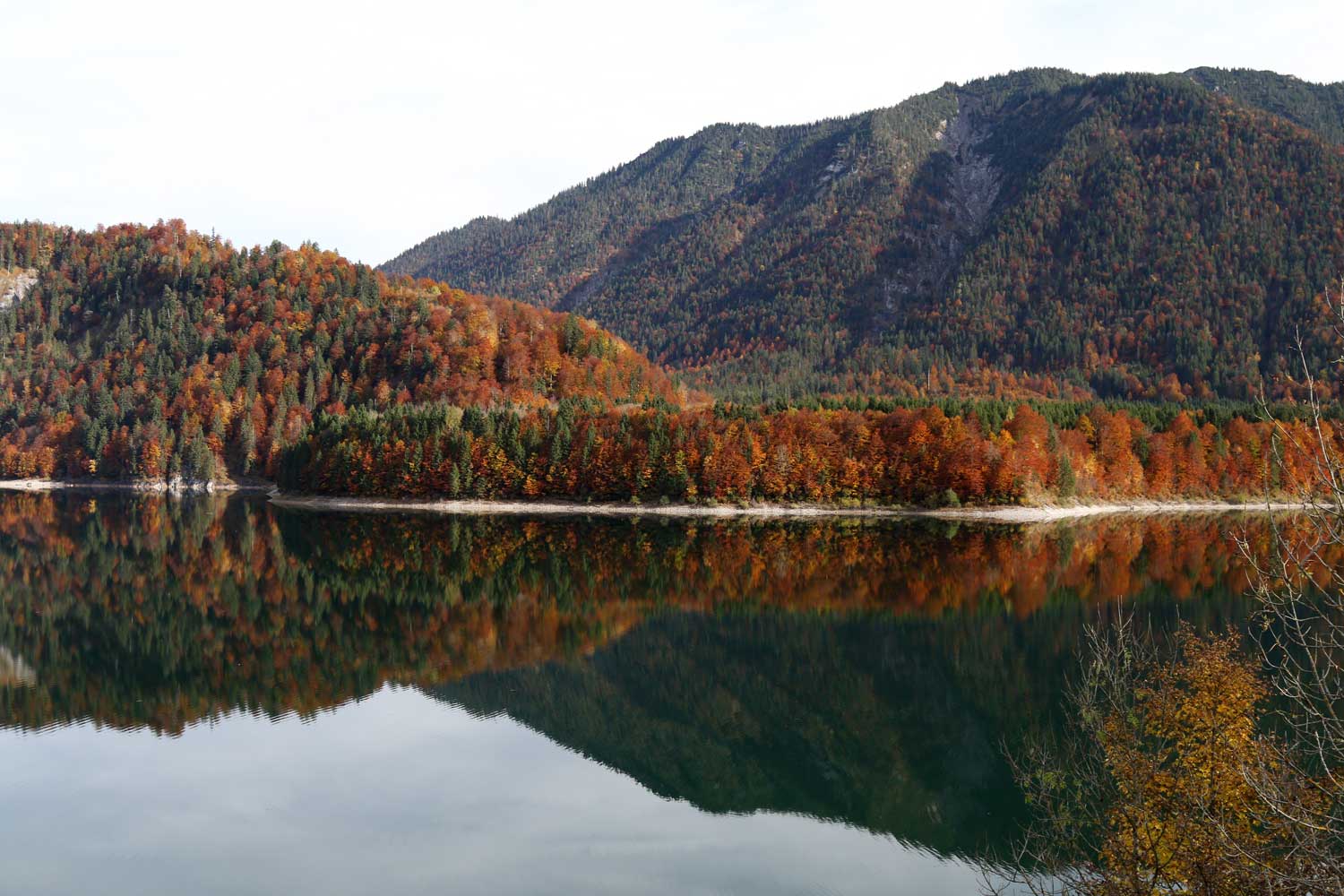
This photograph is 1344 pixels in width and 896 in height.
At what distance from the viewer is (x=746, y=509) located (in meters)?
116

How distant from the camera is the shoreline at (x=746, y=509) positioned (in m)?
111

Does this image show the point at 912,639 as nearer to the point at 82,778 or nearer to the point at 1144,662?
the point at 1144,662

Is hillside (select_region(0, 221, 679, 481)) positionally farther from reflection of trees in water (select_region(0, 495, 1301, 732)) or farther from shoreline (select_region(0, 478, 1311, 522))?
reflection of trees in water (select_region(0, 495, 1301, 732))

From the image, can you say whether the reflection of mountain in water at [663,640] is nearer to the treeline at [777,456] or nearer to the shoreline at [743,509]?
the shoreline at [743,509]

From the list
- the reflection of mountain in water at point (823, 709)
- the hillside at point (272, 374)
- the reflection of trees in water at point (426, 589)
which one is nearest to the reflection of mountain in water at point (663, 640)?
the reflection of mountain in water at point (823, 709)

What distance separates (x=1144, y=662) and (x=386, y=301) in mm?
185093

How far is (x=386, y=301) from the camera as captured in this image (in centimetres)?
19312

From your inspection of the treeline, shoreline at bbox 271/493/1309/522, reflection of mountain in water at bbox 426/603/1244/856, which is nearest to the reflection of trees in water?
reflection of mountain in water at bbox 426/603/1244/856

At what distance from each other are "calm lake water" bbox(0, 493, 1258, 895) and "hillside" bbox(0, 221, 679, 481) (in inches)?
3269

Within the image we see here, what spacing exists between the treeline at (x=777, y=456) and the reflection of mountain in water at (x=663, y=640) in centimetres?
2528

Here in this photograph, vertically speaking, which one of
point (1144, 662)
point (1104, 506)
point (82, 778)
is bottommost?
point (1104, 506)

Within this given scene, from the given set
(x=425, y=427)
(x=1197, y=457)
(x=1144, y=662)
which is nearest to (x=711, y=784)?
(x=1144, y=662)

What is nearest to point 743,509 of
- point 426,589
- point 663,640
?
point 426,589

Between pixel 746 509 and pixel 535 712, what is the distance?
77.7 meters
